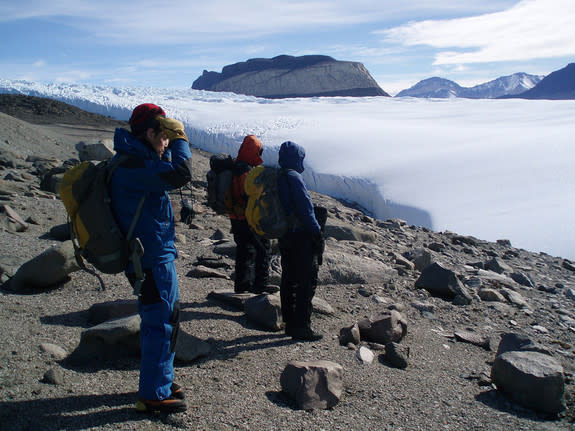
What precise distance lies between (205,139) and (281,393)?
1479 cm

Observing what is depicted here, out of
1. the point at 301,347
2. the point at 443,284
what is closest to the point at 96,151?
the point at 443,284

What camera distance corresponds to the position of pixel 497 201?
8430 mm

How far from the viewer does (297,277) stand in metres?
3.25

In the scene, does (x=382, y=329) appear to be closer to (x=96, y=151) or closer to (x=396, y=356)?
(x=396, y=356)

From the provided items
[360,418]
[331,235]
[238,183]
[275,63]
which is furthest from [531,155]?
[275,63]

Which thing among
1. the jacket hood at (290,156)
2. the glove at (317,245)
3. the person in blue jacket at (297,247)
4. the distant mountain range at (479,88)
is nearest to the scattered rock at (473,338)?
the person in blue jacket at (297,247)

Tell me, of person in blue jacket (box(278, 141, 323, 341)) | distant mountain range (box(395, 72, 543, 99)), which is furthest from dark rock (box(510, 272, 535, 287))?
distant mountain range (box(395, 72, 543, 99))

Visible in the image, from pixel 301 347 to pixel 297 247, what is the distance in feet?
2.24

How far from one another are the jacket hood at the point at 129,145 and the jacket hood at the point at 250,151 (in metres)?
1.63

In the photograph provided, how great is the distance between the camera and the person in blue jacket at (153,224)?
81.0 inches

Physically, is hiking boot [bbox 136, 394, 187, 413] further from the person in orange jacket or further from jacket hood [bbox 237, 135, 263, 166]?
jacket hood [bbox 237, 135, 263, 166]

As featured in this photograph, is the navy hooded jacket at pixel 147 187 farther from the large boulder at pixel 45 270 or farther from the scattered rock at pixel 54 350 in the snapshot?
the large boulder at pixel 45 270

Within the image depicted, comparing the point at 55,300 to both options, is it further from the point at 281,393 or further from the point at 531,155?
the point at 531,155

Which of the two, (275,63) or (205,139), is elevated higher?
(275,63)
